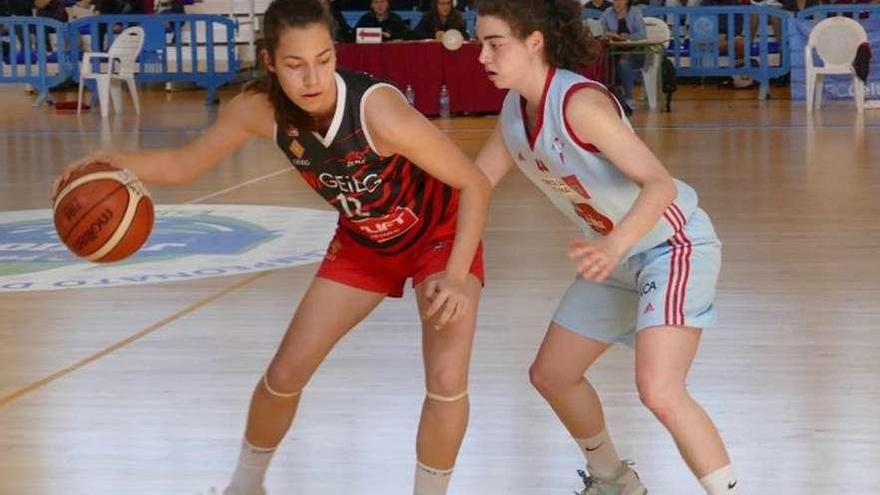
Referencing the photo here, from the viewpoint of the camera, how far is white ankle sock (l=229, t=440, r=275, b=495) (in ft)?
14.4

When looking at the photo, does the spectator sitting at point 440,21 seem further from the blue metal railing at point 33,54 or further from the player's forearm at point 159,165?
the player's forearm at point 159,165

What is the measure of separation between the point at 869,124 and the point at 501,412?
1151 centimetres

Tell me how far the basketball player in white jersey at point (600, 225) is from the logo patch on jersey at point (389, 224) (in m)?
0.23

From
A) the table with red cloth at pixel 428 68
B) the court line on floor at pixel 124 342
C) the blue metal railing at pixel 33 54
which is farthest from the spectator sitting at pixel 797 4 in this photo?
the court line on floor at pixel 124 342

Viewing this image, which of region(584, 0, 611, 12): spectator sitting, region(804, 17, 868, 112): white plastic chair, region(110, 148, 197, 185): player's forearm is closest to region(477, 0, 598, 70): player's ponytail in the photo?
region(110, 148, 197, 185): player's forearm

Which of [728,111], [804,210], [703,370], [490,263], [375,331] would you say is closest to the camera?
[703,370]

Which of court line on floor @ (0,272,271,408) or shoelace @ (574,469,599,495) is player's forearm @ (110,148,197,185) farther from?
court line on floor @ (0,272,271,408)

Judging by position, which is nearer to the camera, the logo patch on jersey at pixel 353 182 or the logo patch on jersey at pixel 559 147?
the logo patch on jersey at pixel 559 147

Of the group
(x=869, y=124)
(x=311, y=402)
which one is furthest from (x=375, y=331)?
(x=869, y=124)

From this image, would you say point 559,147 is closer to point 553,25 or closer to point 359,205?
point 553,25

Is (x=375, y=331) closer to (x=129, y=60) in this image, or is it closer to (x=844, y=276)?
(x=844, y=276)

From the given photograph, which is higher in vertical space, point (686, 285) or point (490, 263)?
point (686, 285)

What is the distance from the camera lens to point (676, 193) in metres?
3.80

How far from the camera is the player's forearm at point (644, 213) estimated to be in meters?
3.66
